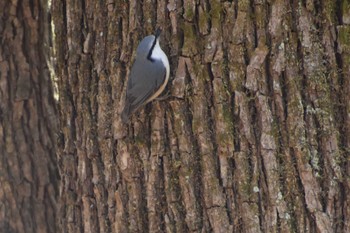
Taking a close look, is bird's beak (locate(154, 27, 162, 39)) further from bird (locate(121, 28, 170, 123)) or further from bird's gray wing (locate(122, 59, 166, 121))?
bird's gray wing (locate(122, 59, 166, 121))

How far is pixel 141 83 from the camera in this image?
2.98 meters

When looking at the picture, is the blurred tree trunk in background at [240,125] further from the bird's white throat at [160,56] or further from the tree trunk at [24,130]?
the tree trunk at [24,130]

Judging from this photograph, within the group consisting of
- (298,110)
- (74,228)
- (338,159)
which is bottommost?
(74,228)

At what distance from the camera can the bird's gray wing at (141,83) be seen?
283 centimetres

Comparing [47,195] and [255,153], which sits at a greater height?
[255,153]

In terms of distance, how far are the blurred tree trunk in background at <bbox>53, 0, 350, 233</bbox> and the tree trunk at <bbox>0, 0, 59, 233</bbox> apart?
0.96 metres

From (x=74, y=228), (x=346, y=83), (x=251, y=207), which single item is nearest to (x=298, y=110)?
(x=346, y=83)

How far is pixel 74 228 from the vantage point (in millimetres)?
3080

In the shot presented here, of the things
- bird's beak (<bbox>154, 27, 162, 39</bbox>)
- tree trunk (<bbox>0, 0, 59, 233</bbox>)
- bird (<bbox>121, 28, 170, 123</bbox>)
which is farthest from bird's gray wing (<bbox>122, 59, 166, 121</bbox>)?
tree trunk (<bbox>0, 0, 59, 233</bbox>)

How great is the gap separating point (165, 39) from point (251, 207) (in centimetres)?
81

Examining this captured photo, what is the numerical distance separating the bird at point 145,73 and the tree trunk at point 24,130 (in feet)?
3.25

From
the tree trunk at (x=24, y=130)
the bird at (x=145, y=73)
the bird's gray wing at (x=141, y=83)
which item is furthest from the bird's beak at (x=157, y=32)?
the tree trunk at (x=24, y=130)

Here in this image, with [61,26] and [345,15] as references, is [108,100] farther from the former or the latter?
[345,15]

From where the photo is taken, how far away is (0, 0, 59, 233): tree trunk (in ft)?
12.1
